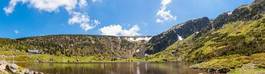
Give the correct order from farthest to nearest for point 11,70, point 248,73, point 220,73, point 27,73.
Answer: point 220,73 → point 248,73 → point 27,73 → point 11,70

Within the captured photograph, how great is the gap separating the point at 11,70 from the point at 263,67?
9657 centimetres

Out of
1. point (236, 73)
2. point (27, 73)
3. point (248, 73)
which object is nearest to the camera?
point (27, 73)

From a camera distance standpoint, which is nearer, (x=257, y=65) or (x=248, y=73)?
→ (x=248, y=73)

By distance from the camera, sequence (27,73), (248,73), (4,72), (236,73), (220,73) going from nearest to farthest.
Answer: (4,72) < (27,73) < (248,73) < (236,73) < (220,73)

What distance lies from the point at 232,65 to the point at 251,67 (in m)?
35.6

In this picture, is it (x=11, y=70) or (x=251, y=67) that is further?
(x=251, y=67)

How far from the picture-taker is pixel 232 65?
605 feet

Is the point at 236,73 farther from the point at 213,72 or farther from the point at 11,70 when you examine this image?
the point at 11,70

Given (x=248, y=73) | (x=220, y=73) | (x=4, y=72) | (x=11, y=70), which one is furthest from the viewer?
(x=220, y=73)

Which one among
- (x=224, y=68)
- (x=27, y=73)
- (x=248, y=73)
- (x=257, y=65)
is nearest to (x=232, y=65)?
(x=224, y=68)

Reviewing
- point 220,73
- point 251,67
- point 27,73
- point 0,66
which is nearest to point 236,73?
point 251,67

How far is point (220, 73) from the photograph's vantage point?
17562 cm

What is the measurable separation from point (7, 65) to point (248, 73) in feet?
254

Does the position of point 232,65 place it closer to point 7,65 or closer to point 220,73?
point 220,73
